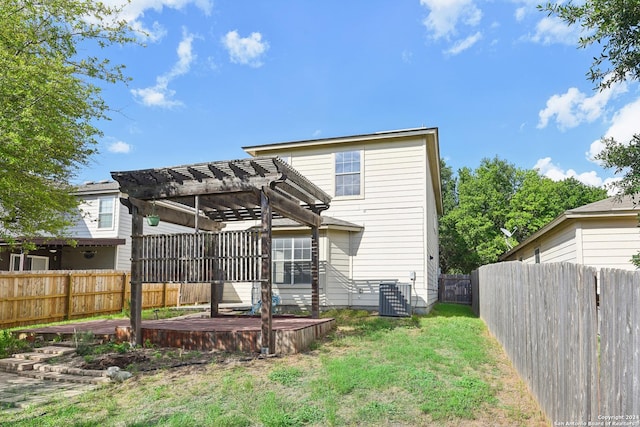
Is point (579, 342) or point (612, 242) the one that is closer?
point (579, 342)

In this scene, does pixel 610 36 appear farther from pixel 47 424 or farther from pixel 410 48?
pixel 410 48

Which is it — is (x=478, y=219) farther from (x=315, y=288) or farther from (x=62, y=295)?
(x=62, y=295)

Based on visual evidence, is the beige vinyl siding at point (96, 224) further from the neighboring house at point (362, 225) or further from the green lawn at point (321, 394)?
the green lawn at point (321, 394)

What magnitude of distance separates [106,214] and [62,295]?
6.51 meters

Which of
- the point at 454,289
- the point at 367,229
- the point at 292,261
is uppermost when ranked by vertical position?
the point at 367,229

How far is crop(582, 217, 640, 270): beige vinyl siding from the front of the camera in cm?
1009

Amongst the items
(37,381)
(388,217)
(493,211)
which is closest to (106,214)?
(388,217)

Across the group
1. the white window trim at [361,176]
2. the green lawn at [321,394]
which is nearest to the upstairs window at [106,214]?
the white window trim at [361,176]

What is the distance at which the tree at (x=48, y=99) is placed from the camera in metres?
6.43

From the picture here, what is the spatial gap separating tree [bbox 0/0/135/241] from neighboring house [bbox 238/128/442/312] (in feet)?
19.6

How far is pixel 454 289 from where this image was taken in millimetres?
24250

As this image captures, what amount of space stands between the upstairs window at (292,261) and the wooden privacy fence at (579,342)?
860cm

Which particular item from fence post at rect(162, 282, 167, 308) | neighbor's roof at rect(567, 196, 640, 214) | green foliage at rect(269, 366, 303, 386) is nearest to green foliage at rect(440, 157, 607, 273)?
neighbor's roof at rect(567, 196, 640, 214)

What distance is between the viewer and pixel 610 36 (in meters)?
5.81
